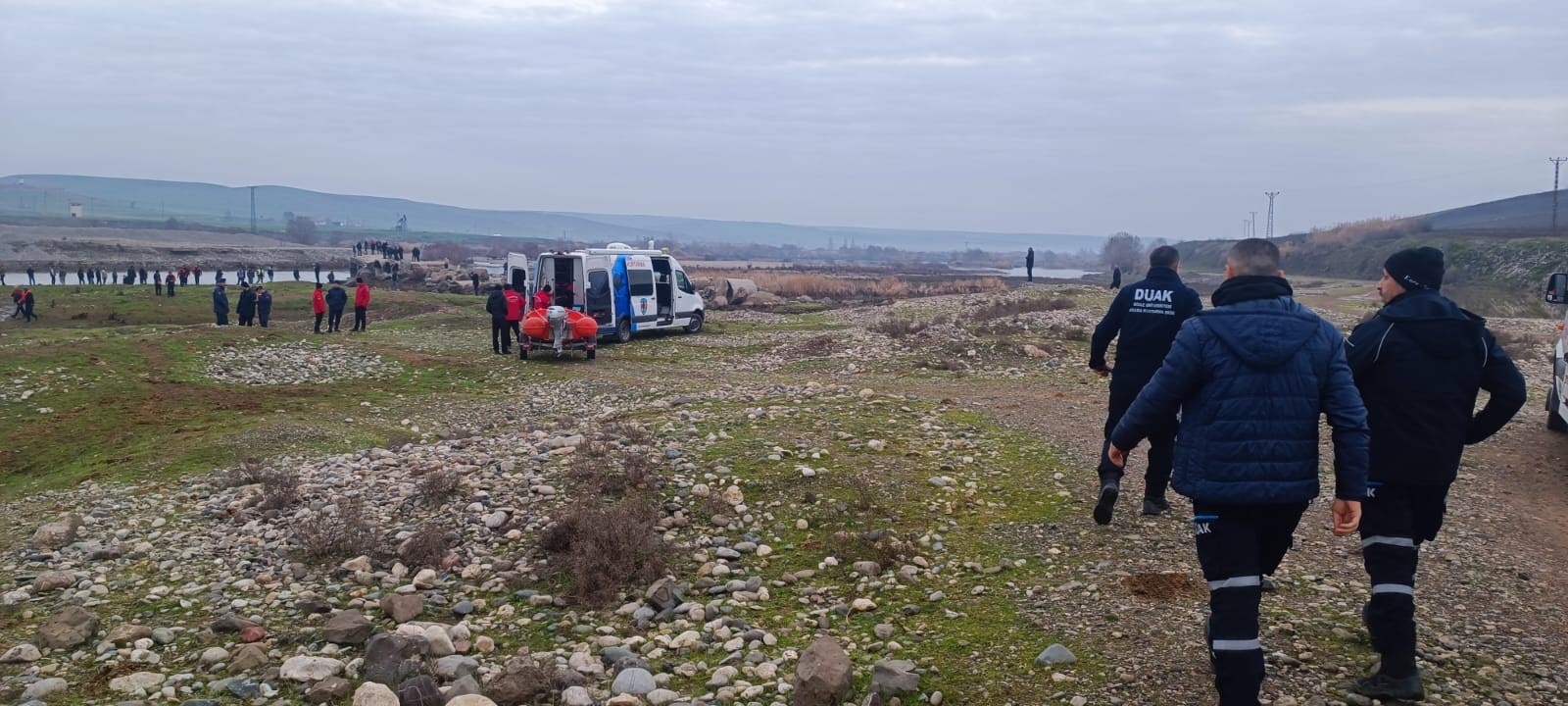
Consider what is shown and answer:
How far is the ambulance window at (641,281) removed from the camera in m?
25.8

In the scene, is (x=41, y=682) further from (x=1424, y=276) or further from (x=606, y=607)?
(x=1424, y=276)

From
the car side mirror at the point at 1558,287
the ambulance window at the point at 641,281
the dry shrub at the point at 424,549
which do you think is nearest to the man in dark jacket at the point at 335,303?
the ambulance window at the point at 641,281

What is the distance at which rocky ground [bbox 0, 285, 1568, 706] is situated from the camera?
18.2 ft

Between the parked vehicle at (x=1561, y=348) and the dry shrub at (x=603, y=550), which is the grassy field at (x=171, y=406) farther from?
the parked vehicle at (x=1561, y=348)

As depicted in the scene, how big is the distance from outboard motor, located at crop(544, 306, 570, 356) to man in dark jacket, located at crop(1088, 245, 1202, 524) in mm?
14866

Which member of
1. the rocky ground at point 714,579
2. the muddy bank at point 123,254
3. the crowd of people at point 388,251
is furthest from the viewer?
the muddy bank at point 123,254

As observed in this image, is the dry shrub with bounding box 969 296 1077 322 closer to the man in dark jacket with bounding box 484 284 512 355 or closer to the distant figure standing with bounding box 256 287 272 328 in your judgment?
the man in dark jacket with bounding box 484 284 512 355

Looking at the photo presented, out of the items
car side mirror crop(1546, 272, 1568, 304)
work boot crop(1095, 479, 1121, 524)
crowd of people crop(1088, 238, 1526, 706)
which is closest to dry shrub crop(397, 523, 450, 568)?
work boot crop(1095, 479, 1121, 524)

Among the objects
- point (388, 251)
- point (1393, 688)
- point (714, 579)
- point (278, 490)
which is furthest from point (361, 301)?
point (388, 251)

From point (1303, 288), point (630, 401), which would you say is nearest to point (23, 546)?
point (630, 401)

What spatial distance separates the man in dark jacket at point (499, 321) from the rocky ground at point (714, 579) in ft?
32.7

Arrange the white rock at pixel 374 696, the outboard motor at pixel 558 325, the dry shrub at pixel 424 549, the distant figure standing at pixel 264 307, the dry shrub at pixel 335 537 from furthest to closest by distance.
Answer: the distant figure standing at pixel 264 307 < the outboard motor at pixel 558 325 < the dry shrub at pixel 335 537 < the dry shrub at pixel 424 549 < the white rock at pixel 374 696

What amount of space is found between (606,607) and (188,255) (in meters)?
123

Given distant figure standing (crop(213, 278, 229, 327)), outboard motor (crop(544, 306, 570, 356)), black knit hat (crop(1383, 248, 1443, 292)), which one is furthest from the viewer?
distant figure standing (crop(213, 278, 229, 327))
